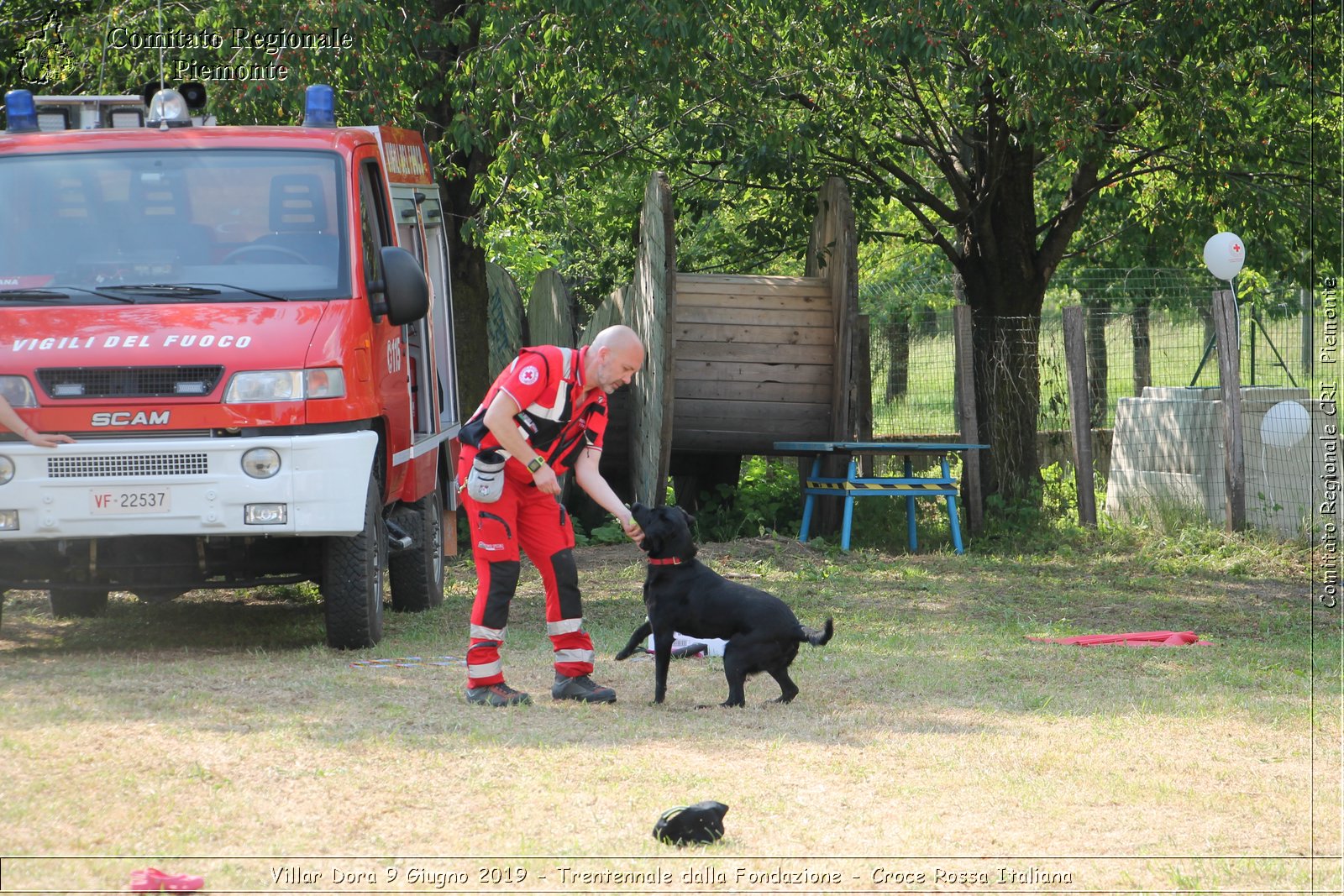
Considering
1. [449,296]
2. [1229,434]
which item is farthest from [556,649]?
[1229,434]

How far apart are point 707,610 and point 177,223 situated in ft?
11.2

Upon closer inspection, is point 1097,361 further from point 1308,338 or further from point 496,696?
point 496,696

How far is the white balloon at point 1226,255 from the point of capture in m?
12.6

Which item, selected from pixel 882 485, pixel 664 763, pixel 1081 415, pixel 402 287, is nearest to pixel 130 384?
pixel 402 287

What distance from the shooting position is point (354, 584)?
281 inches

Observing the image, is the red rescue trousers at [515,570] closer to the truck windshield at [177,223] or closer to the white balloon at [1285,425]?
the truck windshield at [177,223]

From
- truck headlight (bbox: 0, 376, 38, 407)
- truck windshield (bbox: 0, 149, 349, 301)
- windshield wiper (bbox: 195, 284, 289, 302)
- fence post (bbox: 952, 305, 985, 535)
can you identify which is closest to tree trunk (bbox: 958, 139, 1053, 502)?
fence post (bbox: 952, 305, 985, 535)

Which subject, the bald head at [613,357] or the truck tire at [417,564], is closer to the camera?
the bald head at [613,357]

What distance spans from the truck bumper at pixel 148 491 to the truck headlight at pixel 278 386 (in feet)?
0.68

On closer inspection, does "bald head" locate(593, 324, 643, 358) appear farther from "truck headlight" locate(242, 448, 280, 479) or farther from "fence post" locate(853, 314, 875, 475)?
"fence post" locate(853, 314, 875, 475)

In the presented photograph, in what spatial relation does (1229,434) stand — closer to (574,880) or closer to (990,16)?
(990,16)

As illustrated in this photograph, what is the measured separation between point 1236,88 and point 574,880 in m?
10.7

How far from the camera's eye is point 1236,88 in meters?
12.2

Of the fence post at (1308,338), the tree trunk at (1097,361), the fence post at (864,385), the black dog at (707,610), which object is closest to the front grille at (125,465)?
the black dog at (707,610)
